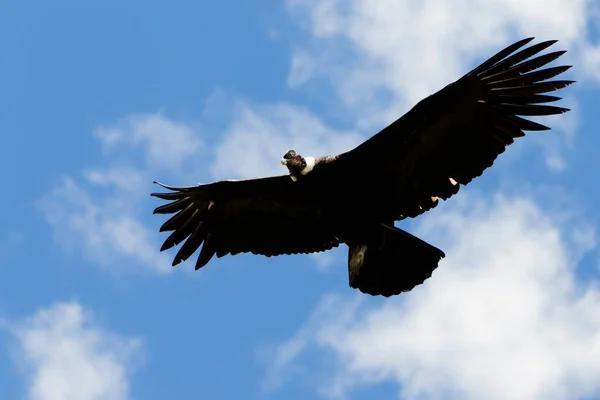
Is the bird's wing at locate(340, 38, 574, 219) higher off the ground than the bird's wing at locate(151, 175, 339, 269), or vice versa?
the bird's wing at locate(151, 175, 339, 269)

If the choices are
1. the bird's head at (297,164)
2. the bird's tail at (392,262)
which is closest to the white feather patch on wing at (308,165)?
the bird's head at (297,164)

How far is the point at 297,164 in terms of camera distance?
1534 cm

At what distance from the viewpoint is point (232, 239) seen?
16672 millimetres

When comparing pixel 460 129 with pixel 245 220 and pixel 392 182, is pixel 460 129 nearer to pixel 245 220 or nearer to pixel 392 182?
pixel 392 182

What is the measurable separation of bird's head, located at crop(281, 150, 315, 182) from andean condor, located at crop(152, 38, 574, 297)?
1cm

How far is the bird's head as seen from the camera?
50.2 ft

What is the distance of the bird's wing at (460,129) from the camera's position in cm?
Answer: 1429

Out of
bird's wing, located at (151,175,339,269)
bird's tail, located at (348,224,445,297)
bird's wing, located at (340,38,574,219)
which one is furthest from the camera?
bird's wing, located at (151,175,339,269)

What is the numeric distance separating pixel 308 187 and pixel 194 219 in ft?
6.29

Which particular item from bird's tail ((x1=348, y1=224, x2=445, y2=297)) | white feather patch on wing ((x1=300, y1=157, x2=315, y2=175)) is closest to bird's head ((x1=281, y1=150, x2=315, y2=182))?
white feather patch on wing ((x1=300, y1=157, x2=315, y2=175))

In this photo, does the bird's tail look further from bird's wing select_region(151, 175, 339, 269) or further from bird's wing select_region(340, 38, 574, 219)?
bird's wing select_region(151, 175, 339, 269)

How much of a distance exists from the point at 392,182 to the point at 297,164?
3.51 ft

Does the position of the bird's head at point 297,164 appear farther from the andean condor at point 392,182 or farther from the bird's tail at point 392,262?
the bird's tail at point 392,262

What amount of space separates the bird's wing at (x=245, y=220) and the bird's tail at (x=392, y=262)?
0.81m
